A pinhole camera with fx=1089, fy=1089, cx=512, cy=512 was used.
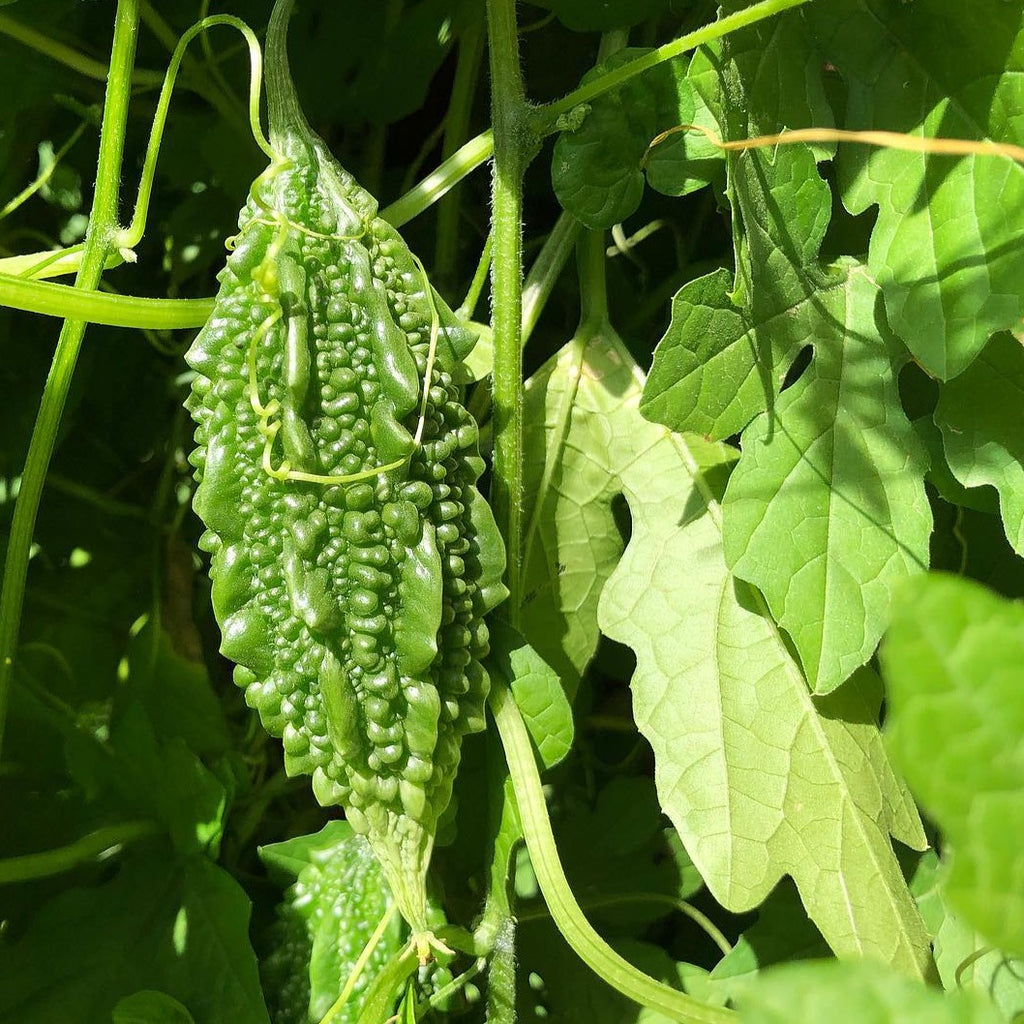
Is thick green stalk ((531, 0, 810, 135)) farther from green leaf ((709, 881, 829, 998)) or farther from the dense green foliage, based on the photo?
green leaf ((709, 881, 829, 998))

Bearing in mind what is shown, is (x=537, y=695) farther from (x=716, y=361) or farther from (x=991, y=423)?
(x=991, y=423)

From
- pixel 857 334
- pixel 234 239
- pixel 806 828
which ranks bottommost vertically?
pixel 806 828

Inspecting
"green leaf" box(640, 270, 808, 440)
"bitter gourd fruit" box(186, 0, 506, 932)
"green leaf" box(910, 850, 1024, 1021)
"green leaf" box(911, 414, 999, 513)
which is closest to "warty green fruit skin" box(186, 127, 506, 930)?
"bitter gourd fruit" box(186, 0, 506, 932)

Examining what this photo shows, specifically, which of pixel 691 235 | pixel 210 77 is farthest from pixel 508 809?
pixel 210 77

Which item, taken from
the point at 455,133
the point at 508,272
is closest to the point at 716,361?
the point at 508,272

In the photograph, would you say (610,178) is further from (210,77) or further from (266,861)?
(266,861)

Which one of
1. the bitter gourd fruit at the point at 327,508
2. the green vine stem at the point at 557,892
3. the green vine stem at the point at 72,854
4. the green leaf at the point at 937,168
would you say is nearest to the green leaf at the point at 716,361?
the green leaf at the point at 937,168
